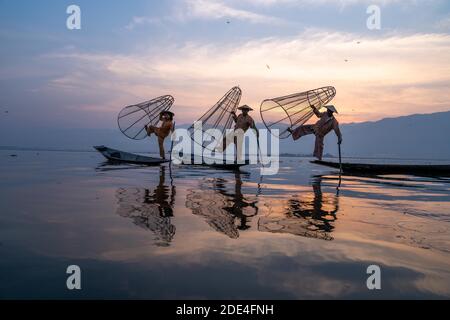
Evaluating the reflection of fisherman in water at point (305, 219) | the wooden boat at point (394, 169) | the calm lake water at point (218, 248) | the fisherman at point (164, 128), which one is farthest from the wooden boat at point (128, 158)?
the reflection of fisherman in water at point (305, 219)

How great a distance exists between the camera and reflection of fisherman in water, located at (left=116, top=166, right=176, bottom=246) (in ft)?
19.5

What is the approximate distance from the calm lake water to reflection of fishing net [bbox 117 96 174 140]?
14975mm

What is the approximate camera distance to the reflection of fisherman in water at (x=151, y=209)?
596 centimetres

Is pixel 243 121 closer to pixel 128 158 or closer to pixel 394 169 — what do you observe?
pixel 394 169

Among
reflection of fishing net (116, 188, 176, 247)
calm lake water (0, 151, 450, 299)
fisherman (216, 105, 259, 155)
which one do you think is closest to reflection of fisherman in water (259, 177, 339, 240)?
calm lake water (0, 151, 450, 299)

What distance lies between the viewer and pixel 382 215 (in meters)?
8.16

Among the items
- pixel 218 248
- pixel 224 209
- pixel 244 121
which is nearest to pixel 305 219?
pixel 224 209

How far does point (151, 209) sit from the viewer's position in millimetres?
7898

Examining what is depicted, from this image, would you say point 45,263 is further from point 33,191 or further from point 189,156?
point 189,156

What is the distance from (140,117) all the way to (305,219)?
61.5 feet

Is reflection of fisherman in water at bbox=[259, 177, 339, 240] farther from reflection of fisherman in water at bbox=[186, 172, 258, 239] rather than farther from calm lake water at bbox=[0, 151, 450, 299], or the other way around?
reflection of fisherman in water at bbox=[186, 172, 258, 239]

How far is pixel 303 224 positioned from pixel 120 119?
19.3 meters

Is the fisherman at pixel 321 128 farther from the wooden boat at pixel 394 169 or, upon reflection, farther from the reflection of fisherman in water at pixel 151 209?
the reflection of fisherman in water at pixel 151 209
